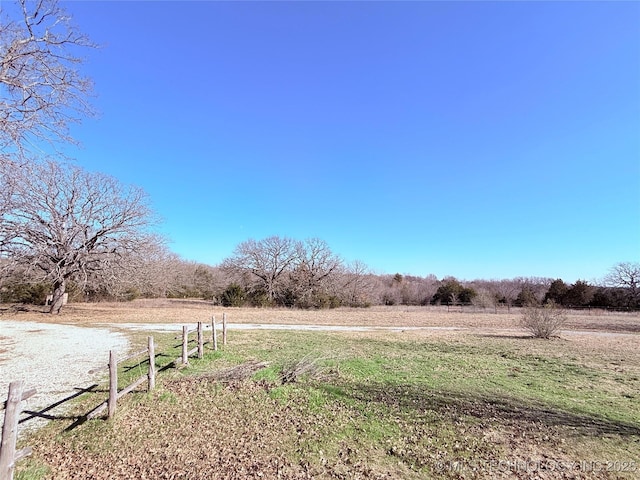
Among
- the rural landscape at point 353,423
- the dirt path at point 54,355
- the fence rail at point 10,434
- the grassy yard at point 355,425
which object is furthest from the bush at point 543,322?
the fence rail at point 10,434

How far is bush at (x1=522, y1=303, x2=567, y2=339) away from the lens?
625 inches

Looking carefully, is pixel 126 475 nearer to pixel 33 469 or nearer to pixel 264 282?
pixel 33 469

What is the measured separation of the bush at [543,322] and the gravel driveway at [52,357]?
17941 mm

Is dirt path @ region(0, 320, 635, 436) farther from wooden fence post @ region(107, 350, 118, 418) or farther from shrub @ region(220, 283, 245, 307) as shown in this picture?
shrub @ region(220, 283, 245, 307)

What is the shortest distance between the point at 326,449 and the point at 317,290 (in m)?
38.2

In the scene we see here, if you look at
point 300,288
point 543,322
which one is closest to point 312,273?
point 300,288

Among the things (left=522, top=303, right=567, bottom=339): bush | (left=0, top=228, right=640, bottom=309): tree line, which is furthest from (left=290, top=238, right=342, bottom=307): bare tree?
(left=522, top=303, right=567, bottom=339): bush

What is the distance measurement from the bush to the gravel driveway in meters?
17.9

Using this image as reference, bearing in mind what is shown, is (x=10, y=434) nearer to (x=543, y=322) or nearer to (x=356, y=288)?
(x=543, y=322)

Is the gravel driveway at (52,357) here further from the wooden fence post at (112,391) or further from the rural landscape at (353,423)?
the wooden fence post at (112,391)

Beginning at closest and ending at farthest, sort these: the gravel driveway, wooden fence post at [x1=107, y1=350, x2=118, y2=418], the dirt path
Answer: wooden fence post at [x1=107, y1=350, x2=118, y2=418] → the gravel driveway → the dirt path

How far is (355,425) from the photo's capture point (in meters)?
5.37

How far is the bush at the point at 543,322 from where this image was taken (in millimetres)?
15880

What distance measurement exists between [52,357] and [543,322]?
20047 millimetres
